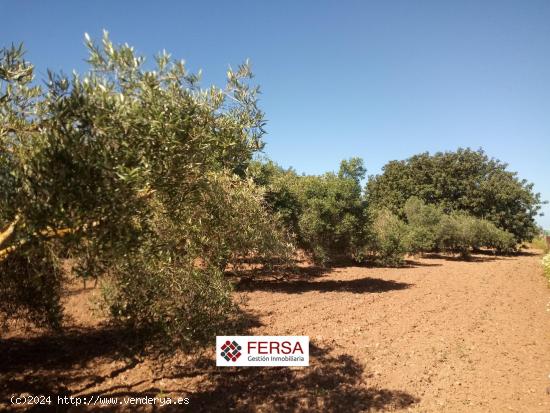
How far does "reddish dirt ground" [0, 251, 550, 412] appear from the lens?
8664 mm

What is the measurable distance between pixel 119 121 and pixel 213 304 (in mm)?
5140

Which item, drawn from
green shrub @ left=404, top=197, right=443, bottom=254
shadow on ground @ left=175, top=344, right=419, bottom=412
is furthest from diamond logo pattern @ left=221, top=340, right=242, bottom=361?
green shrub @ left=404, top=197, right=443, bottom=254

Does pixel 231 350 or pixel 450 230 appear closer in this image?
pixel 231 350

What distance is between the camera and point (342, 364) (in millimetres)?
10797

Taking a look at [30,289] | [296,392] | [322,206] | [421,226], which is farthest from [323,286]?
[421,226]

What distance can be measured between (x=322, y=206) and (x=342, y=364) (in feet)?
44.1

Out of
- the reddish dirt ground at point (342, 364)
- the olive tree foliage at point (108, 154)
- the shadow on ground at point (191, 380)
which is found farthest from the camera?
the reddish dirt ground at point (342, 364)

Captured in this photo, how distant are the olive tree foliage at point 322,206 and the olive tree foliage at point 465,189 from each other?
3215 centimetres

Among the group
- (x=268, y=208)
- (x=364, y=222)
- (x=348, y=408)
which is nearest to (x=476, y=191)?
(x=364, y=222)

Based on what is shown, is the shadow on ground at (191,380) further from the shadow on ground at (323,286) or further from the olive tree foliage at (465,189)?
the olive tree foliage at (465,189)

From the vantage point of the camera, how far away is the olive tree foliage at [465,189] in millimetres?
53750

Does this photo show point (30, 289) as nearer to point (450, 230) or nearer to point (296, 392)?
point (296, 392)

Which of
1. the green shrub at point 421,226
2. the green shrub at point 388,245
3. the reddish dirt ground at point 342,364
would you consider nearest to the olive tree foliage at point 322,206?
the reddish dirt ground at point 342,364

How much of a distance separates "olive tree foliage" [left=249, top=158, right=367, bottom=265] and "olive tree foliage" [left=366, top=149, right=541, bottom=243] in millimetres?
32154
